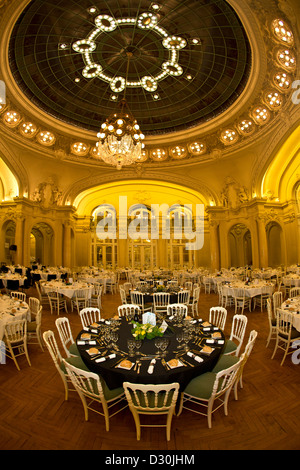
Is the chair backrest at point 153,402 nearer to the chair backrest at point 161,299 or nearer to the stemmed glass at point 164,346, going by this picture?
the stemmed glass at point 164,346

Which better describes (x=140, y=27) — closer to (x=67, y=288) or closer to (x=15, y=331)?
(x=67, y=288)

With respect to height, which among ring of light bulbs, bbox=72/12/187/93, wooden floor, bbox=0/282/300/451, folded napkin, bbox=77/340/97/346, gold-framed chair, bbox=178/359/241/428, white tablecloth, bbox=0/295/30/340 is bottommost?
wooden floor, bbox=0/282/300/451

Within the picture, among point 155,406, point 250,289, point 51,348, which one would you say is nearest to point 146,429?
point 155,406

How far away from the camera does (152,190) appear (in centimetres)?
2075

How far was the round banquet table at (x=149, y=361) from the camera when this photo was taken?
2615 millimetres

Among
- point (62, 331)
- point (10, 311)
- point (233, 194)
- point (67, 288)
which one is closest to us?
point (62, 331)

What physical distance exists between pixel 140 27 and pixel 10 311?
11.1m

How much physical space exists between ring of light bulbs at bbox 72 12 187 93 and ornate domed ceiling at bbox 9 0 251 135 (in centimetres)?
3

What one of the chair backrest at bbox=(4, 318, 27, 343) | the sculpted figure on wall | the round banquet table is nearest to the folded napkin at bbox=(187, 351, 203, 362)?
the round banquet table

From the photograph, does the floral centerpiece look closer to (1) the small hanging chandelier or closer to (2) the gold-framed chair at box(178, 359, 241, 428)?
(2) the gold-framed chair at box(178, 359, 241, 428)

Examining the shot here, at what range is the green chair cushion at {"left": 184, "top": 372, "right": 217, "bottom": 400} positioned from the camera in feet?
9.14

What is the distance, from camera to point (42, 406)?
10.6 feet
